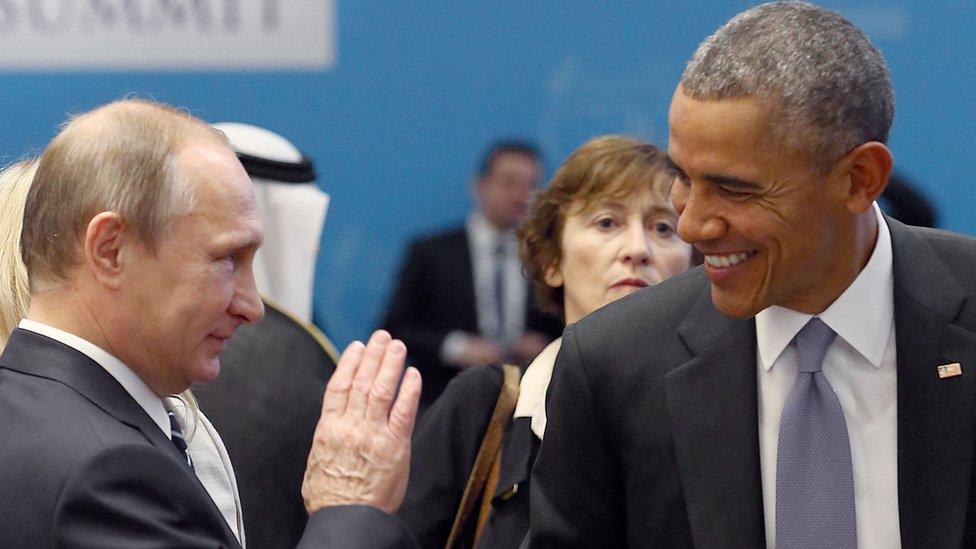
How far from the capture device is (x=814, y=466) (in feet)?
7.29

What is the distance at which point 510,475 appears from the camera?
10.2ft

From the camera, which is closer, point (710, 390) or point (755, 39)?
point (755, 39)

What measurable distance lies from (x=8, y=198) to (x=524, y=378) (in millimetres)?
1289

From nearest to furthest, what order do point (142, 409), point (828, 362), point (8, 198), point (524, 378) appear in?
point (142, 409) < point (828, 362) < point (8, 198) < point (524, 378)

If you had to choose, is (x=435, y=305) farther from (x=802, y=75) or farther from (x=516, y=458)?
(x=802, y=75)

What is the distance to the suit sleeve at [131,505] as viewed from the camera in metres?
1.85

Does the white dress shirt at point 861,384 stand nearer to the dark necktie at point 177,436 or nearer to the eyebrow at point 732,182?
the eyebrow at point 732,182

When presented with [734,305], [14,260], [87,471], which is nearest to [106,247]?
[87,471]

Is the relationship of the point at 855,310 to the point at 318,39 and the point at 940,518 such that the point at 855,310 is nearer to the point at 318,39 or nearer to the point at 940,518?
the point at 940,518

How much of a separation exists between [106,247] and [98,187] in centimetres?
9

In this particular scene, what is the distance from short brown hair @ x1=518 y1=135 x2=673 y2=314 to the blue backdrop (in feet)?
9.86

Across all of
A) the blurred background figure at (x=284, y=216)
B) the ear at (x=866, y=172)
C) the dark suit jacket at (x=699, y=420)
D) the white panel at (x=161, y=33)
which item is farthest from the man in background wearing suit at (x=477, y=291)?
the ear at (x=866, y=172)

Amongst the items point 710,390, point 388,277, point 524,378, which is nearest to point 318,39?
point 388,277

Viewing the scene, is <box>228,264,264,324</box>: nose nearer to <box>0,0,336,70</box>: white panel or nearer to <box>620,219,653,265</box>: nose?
<box>620,219,653,265</box>: nose
